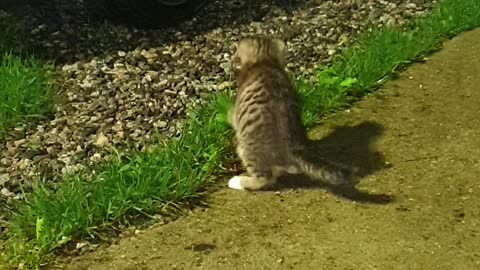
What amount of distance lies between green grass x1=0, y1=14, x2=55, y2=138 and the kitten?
1.28 m

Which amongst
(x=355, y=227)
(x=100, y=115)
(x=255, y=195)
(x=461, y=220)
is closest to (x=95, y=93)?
(x=100, y=115)

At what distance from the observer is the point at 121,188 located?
458cm

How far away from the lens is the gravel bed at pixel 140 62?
16.8ft

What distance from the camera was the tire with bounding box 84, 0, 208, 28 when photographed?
253 inches

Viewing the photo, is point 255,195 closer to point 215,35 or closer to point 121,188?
point 121,188

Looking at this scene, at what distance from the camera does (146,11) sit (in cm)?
643

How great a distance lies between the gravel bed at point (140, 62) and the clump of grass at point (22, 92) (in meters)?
0.08

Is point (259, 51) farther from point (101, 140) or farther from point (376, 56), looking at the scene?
point (376, 56)

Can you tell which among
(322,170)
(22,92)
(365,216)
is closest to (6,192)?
(22,92)

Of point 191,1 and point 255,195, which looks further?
point 191,1

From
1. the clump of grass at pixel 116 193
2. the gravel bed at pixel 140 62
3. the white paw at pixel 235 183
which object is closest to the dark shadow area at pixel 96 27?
the gravel bed at pixel 140 62

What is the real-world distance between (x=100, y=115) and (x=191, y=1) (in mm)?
1472

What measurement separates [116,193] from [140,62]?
1.70m

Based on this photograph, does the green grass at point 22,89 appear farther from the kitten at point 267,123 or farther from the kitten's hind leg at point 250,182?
the kitten's hind leg at point 250,182
